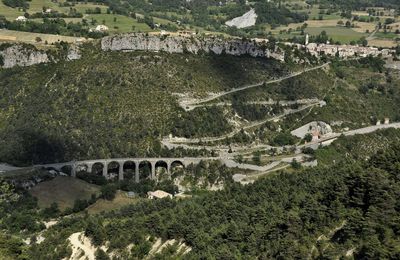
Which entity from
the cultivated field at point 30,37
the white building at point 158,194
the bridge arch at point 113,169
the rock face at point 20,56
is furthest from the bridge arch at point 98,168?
the cultivated field at point 30,37

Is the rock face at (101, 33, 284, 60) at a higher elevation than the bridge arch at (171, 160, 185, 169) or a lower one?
higher

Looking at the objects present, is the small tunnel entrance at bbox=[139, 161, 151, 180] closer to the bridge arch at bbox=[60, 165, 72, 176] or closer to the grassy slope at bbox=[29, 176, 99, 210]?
the grassy slope at bbox=[29, 176, 99, 210]

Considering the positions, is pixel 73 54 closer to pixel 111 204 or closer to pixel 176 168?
pixel 176 168

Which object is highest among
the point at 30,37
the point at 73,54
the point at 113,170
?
the point at 30,37

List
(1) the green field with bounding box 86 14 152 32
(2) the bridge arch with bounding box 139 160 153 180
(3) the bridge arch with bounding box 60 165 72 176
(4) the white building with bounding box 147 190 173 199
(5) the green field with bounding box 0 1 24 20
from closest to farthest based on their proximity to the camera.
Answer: (4) the white building with bounding box 147 190 173 199, (3) the bridge arch with bounding box 60 165 72 176, (2) the bridge arch with bounding box 139 160 153 180, (5) the green field with bounding box 0 1 24 20, (1) the green field with bounding box 86 14 152 32

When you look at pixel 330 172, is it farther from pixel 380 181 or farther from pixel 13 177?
pixel 13 177

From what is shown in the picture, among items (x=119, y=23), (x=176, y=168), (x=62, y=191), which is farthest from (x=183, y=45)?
(x=62, y=191)

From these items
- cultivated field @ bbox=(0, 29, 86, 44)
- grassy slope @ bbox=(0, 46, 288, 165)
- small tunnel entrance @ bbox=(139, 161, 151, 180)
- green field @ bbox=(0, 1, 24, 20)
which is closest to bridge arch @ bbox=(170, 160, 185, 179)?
small tunnel entrance @ bbox=(139, 161, 151, 180)
